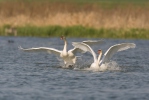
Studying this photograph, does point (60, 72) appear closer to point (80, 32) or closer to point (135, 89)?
point (135, 89)

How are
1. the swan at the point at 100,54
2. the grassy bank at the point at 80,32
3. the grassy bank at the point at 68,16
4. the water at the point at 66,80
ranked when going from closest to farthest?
the water at the point at 66,80 → the swan at the point at 100,54 → the grassy bank at the point at 80,32 → the grassy bank at the point at 68,16

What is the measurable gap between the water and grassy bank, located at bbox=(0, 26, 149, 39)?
893 cm

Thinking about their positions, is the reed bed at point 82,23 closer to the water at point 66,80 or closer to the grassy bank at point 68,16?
the grassy bank at point 68,16

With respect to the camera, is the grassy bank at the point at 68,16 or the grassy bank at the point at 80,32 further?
the grassy bank at the point at 68,16

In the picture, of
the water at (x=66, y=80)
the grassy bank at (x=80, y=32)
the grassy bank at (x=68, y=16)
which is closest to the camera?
the water at (x=66, y=80)

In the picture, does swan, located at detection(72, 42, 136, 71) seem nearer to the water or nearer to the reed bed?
the water

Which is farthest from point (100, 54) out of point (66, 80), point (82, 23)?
point (82, 23)

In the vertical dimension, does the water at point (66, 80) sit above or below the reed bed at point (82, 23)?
below

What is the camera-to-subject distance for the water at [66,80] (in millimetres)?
13992

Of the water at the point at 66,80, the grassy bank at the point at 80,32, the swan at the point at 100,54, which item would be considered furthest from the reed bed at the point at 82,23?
the swan at the point at 100,54

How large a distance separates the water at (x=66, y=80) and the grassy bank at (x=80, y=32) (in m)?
8.93

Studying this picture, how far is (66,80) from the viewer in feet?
54.1

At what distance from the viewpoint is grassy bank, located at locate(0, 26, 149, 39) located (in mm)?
33312

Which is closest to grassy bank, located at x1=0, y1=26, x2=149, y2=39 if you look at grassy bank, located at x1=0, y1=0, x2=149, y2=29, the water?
grassy bank, located at x1=0, y1=0, x2=149, y2=29
